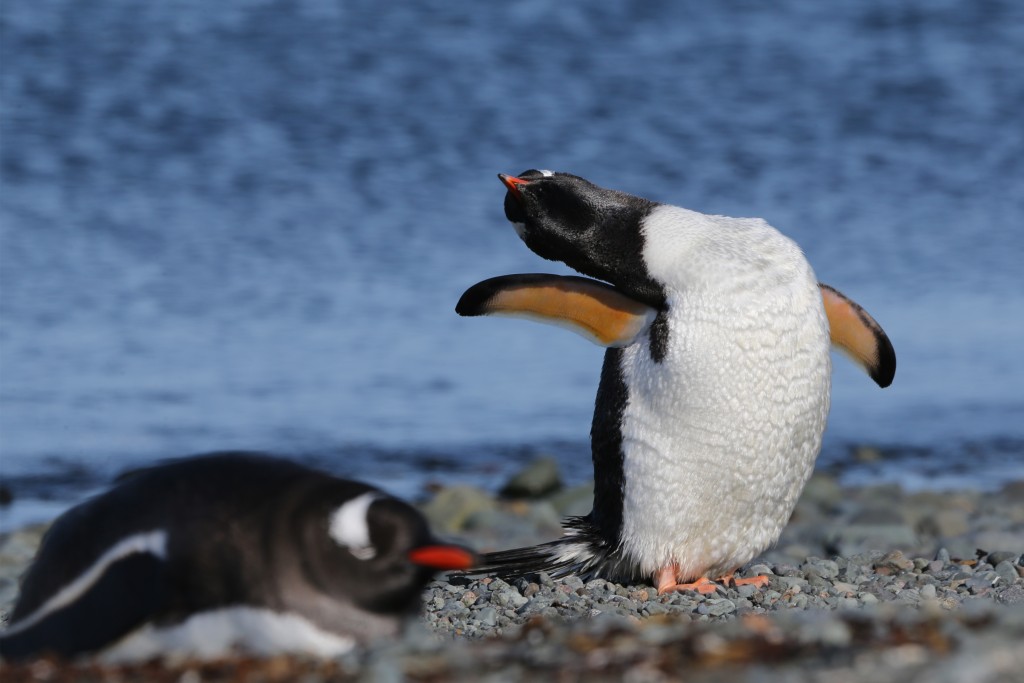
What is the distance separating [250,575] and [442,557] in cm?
45

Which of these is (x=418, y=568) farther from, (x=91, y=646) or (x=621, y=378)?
(x=621, y=378)

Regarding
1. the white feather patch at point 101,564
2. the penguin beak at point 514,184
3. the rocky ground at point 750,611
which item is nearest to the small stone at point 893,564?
the rocky ground at point 750,611

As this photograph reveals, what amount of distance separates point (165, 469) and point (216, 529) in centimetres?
30

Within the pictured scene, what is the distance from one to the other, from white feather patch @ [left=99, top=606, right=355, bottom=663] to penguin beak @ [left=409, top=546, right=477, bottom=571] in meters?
0.26

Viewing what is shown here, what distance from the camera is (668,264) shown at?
584 centimetres

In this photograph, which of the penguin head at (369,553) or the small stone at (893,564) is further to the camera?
the small stone at (893,564)

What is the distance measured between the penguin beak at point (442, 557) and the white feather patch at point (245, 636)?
0.85 feet

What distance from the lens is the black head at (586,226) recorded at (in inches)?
235

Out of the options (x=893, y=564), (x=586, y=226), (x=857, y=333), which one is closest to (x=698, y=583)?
(x=893, y=564)

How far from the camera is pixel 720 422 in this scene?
224 inches

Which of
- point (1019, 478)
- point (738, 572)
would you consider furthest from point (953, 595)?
point (1019, 478)

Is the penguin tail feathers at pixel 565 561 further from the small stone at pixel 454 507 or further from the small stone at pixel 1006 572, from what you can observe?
the small stone at pixel 454 507

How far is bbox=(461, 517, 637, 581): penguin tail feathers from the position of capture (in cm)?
597

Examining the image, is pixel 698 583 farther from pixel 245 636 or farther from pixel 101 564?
pixel 101 564
